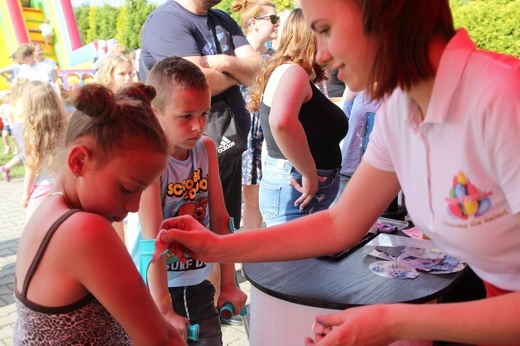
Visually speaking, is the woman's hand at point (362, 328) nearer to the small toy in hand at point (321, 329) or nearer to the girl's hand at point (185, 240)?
the small toy in hand at point (321, 329)

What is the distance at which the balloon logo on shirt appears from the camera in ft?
4.00

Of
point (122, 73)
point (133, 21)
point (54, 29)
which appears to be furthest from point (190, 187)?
point (133, 21)

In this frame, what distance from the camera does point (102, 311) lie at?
1.49m

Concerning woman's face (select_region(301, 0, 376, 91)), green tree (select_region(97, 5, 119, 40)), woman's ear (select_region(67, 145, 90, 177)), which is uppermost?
Result: woman's face (select_region(301, 0, 376, 91))

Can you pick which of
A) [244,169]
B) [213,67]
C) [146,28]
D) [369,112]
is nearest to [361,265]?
[213,67]

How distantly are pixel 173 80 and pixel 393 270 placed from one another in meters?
1.15

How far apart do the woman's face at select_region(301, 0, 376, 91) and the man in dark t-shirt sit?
5.91 feet

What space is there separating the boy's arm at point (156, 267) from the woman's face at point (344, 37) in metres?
0.99

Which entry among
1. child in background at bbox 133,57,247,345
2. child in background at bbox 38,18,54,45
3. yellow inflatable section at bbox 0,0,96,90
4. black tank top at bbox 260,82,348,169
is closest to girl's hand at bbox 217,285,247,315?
child in background at bbox 133,57,247,345

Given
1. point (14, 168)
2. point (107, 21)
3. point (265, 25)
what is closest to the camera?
point (265, 25)

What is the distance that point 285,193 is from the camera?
304 cm

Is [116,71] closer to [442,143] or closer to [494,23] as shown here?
[442,143]

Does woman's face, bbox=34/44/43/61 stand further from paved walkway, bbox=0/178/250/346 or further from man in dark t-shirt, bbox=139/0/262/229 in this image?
man in dark t-shirt, bbox=139/0/262/229

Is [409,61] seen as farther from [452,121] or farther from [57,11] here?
[57,11]
